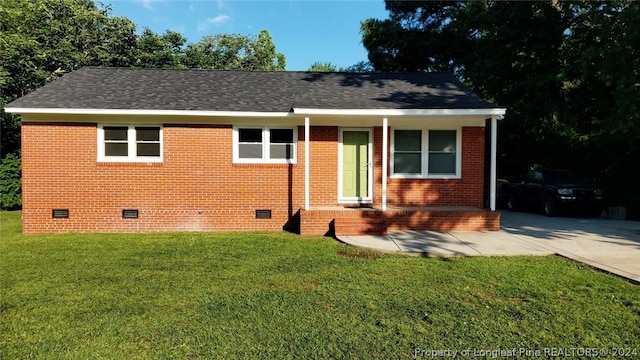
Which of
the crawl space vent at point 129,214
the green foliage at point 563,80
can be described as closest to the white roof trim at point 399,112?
the crawl space vent at point 129,214

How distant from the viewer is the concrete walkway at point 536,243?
690cm

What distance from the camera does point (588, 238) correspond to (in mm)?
8758

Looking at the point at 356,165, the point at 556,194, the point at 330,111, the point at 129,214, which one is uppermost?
the point at 330,111

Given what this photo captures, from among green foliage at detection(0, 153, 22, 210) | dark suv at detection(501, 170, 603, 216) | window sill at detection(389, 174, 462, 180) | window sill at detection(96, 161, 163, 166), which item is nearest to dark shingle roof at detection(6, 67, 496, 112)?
window sill at detection(96, 161, 163, 166)

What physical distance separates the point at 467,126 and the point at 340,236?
15.8 feet

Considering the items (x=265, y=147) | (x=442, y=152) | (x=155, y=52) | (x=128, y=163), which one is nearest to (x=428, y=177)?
(x=442, y=152)

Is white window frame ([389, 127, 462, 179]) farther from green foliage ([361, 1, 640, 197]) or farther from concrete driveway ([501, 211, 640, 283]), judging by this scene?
green foliage ([361, 1, 640, 197])

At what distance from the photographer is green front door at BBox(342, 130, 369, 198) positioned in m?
10.8

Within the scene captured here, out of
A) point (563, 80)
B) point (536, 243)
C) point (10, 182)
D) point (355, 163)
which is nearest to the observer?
point (536, 243)

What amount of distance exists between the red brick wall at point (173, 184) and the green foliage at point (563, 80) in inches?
211

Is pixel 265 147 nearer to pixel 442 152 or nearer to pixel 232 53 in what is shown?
pixel 442 152

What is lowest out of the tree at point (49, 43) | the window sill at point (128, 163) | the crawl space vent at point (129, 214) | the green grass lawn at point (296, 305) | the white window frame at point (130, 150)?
the green grass lawn at point (296, 305)

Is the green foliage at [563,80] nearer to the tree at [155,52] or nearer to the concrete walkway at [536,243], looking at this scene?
the concrete walkway at [536,243]

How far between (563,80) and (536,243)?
31.2ft
